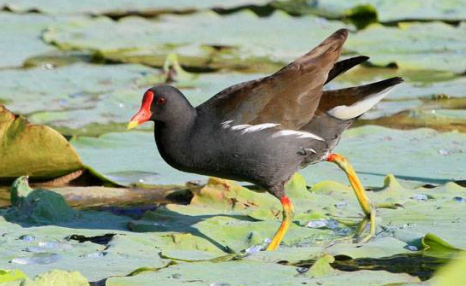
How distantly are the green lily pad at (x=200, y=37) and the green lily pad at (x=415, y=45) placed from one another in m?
0.34

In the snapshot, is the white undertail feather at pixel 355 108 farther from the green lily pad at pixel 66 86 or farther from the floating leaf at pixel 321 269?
the green lily pad at pixel 66 86

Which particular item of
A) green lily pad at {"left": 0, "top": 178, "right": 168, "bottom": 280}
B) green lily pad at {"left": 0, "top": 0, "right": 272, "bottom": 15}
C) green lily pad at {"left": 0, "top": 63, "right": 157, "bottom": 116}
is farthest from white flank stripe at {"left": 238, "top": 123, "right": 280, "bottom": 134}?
green lily pad at {"left": 0, "top": 0, "right": 272, "bottom": 15}

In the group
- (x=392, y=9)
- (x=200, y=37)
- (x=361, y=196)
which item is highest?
(x=392, y=9)

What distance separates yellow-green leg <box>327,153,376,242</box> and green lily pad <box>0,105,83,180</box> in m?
1.09

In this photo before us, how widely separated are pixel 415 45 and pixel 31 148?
3.40 meters

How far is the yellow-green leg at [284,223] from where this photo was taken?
3.80 meters

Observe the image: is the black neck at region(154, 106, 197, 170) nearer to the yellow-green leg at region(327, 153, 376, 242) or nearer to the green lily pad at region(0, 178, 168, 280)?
the green lily pad at region(0, 178, 168, 280)

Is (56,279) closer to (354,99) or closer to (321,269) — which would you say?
(321,269)

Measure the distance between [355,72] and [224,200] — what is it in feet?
9.04

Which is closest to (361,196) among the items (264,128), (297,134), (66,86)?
(297,134)

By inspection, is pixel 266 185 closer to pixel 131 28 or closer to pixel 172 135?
pixel 172 135

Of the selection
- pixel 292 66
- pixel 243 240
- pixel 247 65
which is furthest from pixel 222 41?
pixel 243 240

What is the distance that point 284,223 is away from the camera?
154 inches

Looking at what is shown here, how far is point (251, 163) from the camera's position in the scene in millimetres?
4113
